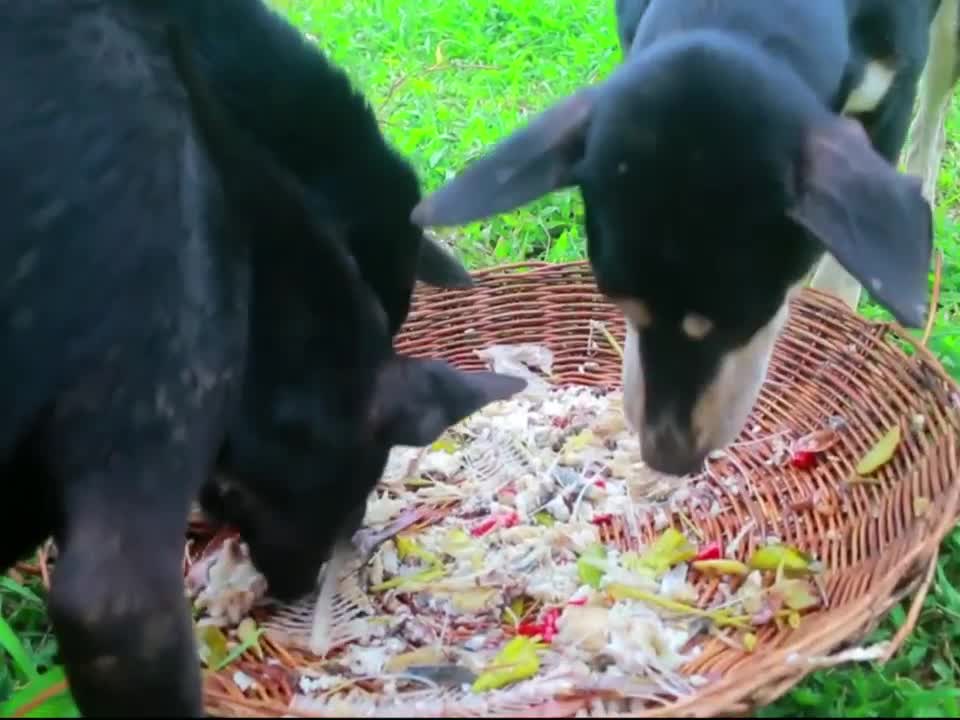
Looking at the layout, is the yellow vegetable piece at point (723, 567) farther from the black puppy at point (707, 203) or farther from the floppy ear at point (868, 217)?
the floppy ear at point (868, 217)

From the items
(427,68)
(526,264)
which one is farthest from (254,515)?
(427,68)

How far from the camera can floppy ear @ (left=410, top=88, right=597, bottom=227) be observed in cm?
188

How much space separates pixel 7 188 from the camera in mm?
1598

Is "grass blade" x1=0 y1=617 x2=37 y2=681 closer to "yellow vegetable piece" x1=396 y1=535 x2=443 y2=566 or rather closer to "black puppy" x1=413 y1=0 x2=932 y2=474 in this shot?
"yellow vegetable piece" x1=396 y1=535 x2=443 y2=566

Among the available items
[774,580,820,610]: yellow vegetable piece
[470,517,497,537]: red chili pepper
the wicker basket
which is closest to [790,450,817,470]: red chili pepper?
the wicker basket

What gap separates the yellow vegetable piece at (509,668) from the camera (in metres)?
1.95

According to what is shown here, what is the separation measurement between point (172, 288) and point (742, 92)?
0.92m

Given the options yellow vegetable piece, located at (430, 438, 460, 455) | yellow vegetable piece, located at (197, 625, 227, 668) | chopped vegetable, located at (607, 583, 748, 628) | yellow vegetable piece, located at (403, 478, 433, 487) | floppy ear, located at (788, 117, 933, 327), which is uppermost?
floppy ear, located at (788, 117, 933, 327)

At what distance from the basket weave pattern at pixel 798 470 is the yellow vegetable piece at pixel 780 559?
0.04 m

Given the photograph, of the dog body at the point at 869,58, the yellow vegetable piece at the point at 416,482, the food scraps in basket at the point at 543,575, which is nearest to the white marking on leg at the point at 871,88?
the dog body at the point at 869,58

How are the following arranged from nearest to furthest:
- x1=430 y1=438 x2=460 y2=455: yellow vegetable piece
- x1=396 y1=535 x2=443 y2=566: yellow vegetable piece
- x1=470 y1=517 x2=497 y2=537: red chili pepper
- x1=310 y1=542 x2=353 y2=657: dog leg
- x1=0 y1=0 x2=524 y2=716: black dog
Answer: x1=0 y1=0 x2=524 y2=716: black dog
x1=310 y1=542 x2=353 y2=657: dog leg
x1=396 y1=535 x2=443 y2=566: yellow vegetable piece
x1=470 y1=517 x2=497 y2=537: red chili pepper
x1=430 y1=438 x2=460 y2=455: yellow vegetable piece

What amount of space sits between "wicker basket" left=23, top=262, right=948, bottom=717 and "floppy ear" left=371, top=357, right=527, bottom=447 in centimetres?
44

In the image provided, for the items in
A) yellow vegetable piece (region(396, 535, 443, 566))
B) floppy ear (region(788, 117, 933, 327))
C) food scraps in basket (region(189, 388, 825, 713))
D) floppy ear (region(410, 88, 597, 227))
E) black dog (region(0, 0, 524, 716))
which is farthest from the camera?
yellow vegetable piece (region(396, 535, 443, 566))

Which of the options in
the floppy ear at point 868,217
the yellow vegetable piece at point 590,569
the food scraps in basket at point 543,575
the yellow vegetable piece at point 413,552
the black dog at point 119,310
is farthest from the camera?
the yellow vegetable piece at point 413,552
